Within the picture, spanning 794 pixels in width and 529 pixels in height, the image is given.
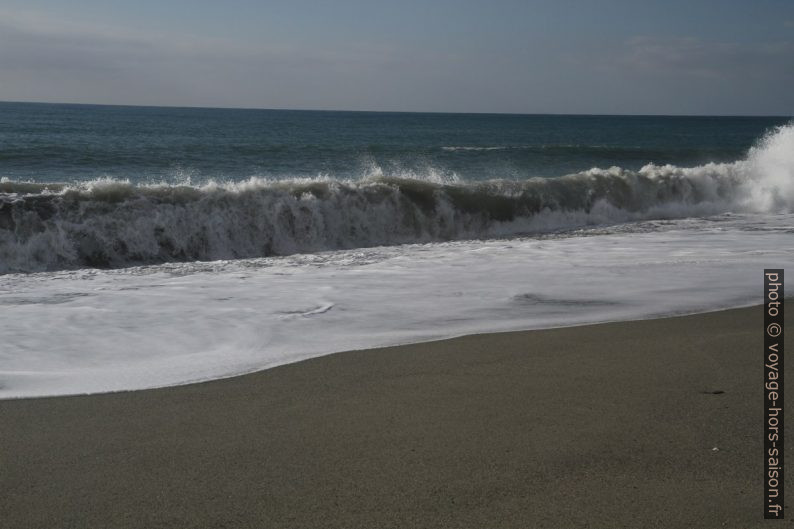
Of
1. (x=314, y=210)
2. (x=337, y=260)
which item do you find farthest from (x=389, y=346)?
(x=314, y=210)

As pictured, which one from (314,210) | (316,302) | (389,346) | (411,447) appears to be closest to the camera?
(411,447)

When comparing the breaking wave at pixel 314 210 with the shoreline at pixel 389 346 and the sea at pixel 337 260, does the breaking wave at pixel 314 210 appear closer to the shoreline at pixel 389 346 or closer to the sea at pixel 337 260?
the sea at pixel 337 260

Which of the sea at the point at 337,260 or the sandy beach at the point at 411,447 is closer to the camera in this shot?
the sandy beach at the point at 411,447

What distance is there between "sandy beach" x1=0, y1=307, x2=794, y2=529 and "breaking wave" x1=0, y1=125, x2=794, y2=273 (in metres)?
7.25

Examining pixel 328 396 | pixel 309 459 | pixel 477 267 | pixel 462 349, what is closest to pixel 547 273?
pixel 477 267

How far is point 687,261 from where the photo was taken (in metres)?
9.30

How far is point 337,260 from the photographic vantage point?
10.1 m

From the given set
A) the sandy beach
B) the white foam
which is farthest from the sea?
the sandy beach

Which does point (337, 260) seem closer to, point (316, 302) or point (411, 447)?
point (316, 302)

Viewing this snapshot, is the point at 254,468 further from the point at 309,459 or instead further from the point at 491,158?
the point at 491,158

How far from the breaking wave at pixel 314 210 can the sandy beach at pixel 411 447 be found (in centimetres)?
725

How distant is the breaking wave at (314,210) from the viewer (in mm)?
11320

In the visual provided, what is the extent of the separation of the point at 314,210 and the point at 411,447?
989cm

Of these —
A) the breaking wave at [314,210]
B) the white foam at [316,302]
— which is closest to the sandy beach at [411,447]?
the white foam at [316,302]
